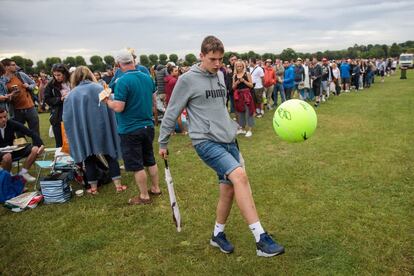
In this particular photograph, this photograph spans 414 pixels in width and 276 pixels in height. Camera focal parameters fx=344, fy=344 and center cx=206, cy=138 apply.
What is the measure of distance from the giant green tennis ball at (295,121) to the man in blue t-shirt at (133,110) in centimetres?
205

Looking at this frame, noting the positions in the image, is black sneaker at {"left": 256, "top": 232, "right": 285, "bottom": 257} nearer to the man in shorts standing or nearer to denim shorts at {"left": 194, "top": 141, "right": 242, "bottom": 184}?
the man in shorts standing

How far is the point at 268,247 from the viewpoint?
10.6ft

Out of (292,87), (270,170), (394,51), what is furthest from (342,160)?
(394,51)

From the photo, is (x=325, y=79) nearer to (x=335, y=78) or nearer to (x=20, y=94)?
(x=335, y=78)

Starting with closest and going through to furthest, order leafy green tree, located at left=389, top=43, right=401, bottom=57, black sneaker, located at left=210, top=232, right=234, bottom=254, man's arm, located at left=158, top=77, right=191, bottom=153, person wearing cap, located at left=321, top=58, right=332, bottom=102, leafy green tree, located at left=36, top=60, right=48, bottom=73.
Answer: man's arm, located at left=158, top=77, right=191, bottom=153
black sneaker, located at left=210, top=232, right=234, bottom=254
person wearing cap, located at left=321, top=58, right=332, bottom=102
leafy green tree, located at left=36, top=60, right=48, bottom=73
leafy green tree, located at left=389, top=43, right=401, bottom=57

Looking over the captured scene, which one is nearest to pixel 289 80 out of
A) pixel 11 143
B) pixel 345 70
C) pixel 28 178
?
pixel 345 70

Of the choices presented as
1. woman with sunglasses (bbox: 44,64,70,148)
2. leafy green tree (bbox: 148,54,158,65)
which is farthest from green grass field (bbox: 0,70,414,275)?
leafy green tree (bbox: 148,54,158,65)

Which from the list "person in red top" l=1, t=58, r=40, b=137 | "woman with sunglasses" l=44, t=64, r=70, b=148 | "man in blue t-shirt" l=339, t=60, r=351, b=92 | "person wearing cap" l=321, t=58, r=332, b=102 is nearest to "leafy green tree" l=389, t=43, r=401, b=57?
"man in blue t-shirt" l=339, t=60, r=351, b=92

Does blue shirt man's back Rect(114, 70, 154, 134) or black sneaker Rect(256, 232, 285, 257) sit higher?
blue shirt man's back Rect(114, 70, 154, 134)

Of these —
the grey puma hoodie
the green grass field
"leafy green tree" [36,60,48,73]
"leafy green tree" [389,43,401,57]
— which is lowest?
the green grass field

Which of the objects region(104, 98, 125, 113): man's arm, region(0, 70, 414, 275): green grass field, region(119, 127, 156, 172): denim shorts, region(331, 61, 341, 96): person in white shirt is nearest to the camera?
region(0, 70, 414, 275): green grass field

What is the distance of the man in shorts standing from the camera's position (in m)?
3.21

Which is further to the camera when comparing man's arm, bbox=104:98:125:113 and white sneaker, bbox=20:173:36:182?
white sneaker, bbox=20:173:36:182

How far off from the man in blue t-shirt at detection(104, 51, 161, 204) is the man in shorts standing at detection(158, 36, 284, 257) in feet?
4.65
